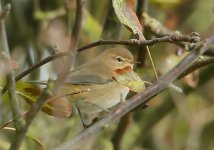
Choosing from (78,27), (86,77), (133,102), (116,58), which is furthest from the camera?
(116,58)

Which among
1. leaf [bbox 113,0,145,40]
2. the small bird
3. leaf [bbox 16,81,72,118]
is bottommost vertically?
the small bird

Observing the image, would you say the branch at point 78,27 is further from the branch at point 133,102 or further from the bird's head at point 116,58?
the bird's head at point 116,58

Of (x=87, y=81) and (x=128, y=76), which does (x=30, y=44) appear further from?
(x=128, y=76)

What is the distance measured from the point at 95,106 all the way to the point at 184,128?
1412 mm

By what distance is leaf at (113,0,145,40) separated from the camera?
1302 millimetres

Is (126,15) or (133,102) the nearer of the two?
(133,102)

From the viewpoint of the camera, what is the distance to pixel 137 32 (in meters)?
1.30

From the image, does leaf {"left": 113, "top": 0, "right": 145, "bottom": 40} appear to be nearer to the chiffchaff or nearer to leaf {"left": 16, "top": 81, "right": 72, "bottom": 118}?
leaf {"left": 16, "top": 81, "right": 72, "bottom": 118}

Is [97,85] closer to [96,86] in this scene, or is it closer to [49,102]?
[96,86]

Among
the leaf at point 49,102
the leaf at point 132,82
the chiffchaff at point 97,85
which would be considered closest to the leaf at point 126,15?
the leaf at point 132,82

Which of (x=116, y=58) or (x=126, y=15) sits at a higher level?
(x=126, y=15)

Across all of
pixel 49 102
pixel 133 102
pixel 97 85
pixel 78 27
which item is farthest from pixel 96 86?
pixel 78 27

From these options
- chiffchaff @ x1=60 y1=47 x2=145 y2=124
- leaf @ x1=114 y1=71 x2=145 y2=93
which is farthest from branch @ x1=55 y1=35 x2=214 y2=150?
chiffchaff @ x1=60 y1=47 x2=145 y2=124

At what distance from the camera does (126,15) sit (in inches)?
52.6
